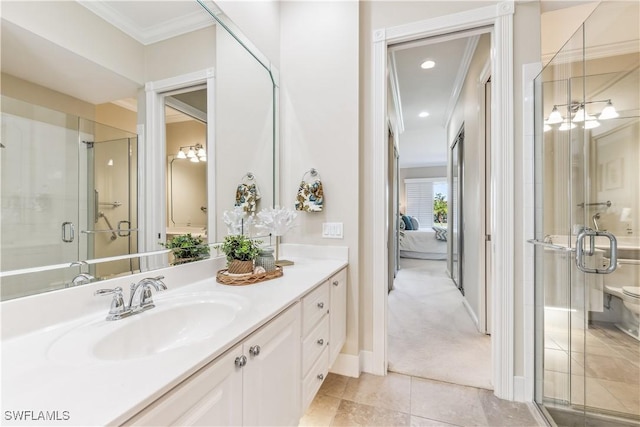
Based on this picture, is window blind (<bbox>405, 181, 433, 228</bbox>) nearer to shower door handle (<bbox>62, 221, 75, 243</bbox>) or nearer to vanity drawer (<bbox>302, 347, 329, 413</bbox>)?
vanity drawer (<bbox>302, 347, 329, 413</bbox>)

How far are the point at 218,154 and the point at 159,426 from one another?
136 cm

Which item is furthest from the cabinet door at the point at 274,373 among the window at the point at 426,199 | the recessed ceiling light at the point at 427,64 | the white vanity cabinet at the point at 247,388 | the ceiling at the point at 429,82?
the window at the point at 426,199

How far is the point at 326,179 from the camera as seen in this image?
2057 millimetres

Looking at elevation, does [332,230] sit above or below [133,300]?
above

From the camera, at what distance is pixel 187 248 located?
1.40 meters

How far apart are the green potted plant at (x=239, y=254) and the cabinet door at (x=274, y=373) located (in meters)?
0.39

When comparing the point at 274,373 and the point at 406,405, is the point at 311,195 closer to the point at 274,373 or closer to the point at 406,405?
the point at 274,373

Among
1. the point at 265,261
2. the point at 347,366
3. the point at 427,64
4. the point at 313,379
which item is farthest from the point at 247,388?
the point at 427,64

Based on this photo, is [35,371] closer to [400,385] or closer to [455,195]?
[400,385]

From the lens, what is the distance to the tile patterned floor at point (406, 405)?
5.13 ft

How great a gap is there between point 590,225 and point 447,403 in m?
1.29

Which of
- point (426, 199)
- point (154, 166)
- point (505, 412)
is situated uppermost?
point (426, 199)

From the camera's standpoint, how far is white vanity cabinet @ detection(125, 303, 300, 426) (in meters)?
0.62

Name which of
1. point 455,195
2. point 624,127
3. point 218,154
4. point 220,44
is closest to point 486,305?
point 624,127
